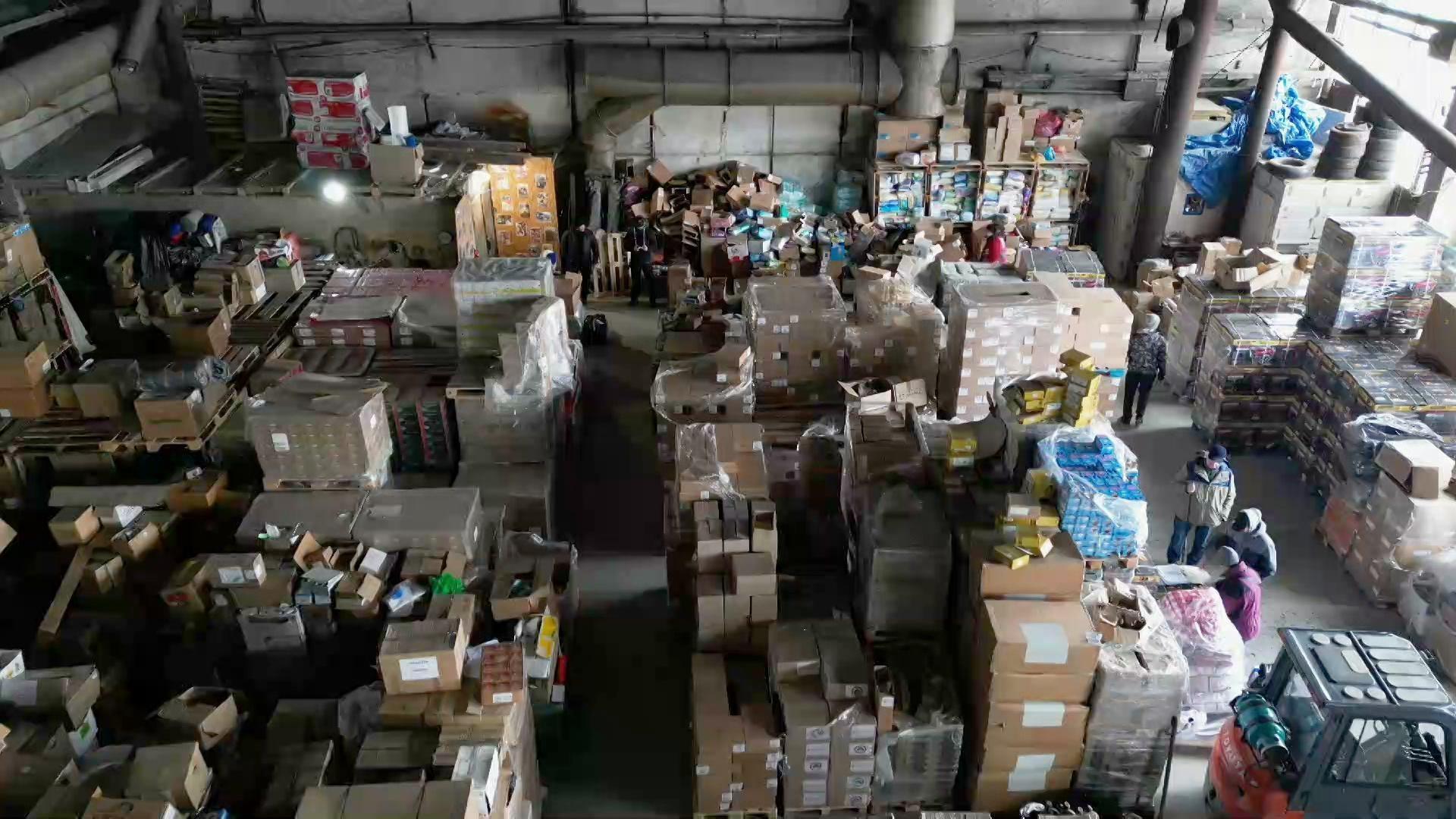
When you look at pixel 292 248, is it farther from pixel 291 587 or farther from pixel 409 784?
pixel 409 784

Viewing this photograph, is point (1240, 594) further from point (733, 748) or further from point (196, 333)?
point (196, 333)

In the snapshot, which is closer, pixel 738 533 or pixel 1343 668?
pixel 1343 668

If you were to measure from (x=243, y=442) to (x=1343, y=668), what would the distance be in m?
7.44

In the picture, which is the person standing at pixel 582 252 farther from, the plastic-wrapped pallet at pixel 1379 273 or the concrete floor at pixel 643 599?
the plastic-wrapped pallet at pixel 1379 273

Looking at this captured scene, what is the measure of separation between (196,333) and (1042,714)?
23.7ft

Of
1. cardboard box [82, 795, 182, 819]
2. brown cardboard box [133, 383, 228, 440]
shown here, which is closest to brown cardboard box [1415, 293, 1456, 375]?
cardboard box [82, 795, 182, 819]

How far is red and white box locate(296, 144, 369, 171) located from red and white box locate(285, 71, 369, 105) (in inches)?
23.6

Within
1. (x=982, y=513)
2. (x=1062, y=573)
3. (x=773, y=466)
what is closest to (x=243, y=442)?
(x=773, y=466)

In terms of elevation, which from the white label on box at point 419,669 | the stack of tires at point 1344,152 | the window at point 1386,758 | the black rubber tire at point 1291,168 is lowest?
the window at point 1386,758

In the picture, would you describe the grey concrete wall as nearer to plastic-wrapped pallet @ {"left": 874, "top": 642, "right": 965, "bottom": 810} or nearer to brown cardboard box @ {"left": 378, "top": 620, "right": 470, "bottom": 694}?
plastic-wrapped pallet @ {"left": 874, "top": 642, "right": 965, "bottom": 810}

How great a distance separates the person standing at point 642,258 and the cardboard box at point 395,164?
9.01 feet

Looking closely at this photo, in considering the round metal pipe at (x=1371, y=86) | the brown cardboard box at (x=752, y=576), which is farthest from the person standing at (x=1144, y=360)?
the brown cardboard box at (x=752, y=576)

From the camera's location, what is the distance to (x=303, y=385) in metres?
7.18

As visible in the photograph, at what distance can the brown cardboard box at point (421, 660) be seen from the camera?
16.9 ft
